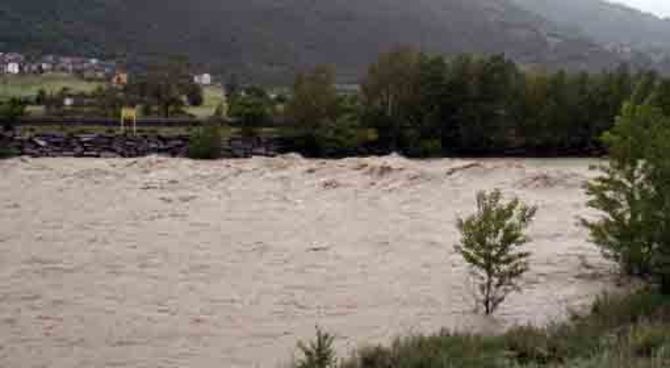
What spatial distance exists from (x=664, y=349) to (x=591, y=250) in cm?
1125

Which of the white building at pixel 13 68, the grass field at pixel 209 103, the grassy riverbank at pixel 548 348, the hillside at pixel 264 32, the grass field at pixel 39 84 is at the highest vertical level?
the hillside at pixel 264 32

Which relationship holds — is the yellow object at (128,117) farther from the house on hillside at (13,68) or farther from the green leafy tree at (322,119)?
the house on hillside at (13,68)

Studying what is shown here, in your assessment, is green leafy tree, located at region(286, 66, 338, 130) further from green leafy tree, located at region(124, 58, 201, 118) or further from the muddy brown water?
the muddy brown water

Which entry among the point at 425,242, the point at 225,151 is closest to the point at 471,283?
the point at 425,242

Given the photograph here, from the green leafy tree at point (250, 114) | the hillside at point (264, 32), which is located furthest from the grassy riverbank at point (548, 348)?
the hillside at point (264, 32)

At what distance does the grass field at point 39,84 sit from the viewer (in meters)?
66.4

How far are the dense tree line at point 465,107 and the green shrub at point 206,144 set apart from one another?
5.31 metres

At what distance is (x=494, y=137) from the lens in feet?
160

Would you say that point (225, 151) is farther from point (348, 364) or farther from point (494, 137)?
point (348, 364)

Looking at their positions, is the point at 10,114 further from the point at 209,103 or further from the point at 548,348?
the point at 548,348

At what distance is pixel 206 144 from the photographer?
42344 mm

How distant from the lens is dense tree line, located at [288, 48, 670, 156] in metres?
48.6

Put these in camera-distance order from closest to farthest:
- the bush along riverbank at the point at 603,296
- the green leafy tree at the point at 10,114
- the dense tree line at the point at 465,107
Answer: the bush along riverbank at the point at 603,296 < the green leafy tree at the point at 10,114 < the dense tree line at the point at 465,107

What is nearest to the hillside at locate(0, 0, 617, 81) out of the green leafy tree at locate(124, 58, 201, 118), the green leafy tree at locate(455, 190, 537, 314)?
the green leafy tree at locate(124, 58, 201, 118)
